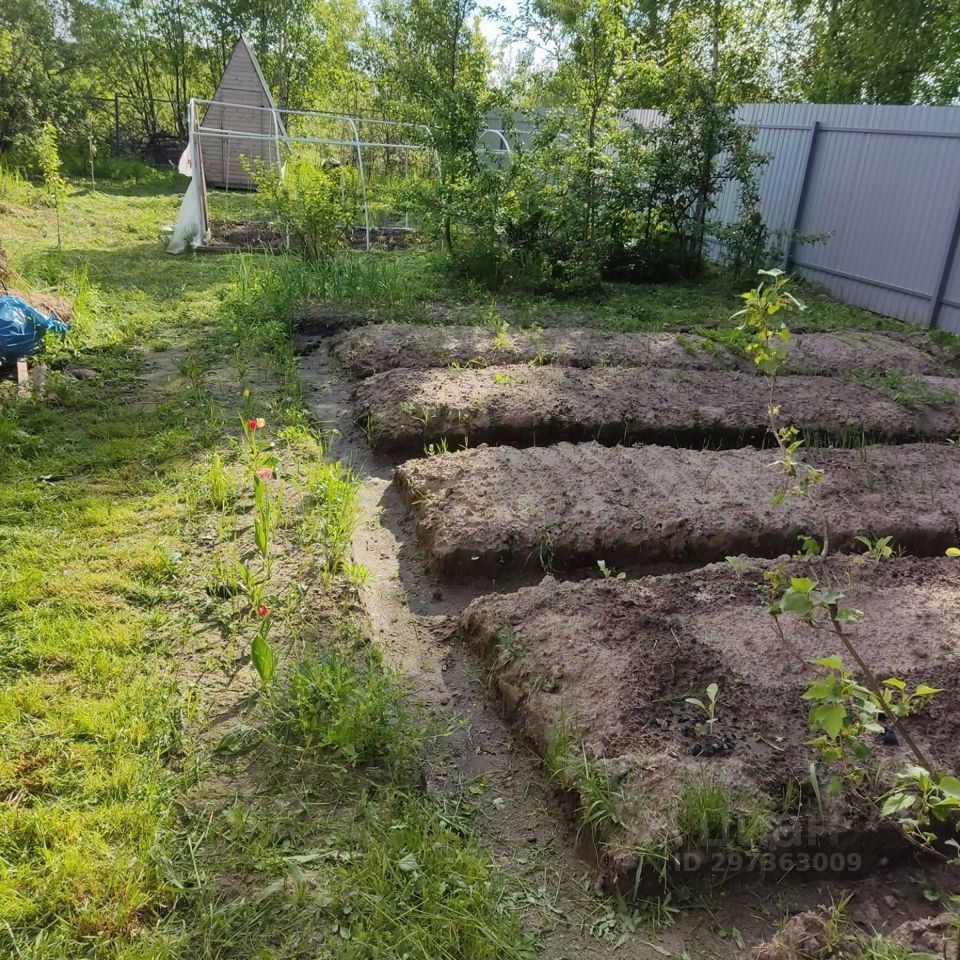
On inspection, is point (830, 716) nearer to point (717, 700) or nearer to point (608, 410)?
point (717, 700)

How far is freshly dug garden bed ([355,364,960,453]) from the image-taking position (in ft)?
14.4

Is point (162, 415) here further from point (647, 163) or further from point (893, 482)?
point (647, 163)

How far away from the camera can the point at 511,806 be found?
2.16 m

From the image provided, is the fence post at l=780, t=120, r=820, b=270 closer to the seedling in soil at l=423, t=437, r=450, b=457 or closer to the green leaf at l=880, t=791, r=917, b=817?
the seedling in soil at l=423, t=437, r=450, b=457

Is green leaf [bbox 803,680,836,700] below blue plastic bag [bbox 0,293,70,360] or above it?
above

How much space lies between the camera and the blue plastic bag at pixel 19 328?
16.1 feet

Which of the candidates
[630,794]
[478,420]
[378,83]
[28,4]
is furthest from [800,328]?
[28,4]

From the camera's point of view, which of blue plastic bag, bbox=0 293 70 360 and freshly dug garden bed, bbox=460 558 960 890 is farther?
blue plastic bag, bbox=0 293 70 360

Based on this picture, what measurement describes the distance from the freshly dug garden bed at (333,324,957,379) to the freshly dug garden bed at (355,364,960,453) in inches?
15.0

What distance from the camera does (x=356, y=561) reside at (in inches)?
132

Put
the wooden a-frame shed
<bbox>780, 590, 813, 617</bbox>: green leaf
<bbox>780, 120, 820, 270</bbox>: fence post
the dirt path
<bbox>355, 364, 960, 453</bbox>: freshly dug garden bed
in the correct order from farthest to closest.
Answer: the wooden a-frame shed < <bbox>780, 120, 820, 270</bbox>: fence post < <bbox>355, 364, 960, 453</bbox>: freshly dug garden bed < the dirt path < <bbox>780, 590, 813, 617</bbox>: green leaf

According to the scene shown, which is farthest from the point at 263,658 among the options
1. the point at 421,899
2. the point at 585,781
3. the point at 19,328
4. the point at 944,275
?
the point at 944,275

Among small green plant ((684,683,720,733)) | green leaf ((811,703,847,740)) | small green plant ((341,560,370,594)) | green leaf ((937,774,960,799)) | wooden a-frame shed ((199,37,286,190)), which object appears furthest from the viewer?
wooden a-frame shed ((199,37,286,190))

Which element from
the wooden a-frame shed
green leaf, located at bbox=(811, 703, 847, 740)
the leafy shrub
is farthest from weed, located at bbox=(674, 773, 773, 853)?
the wooden a-frame shed
